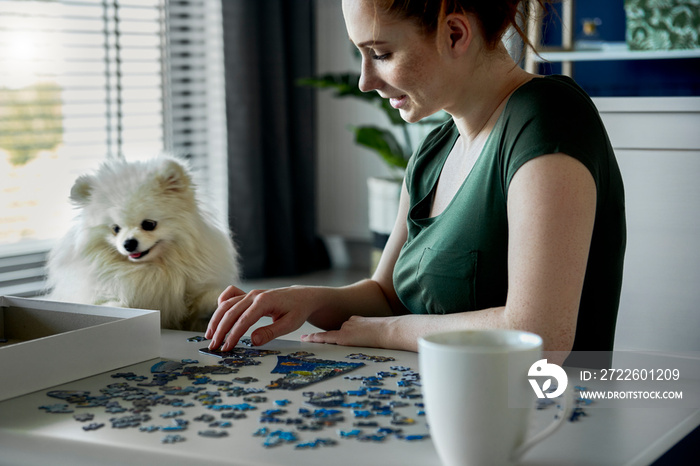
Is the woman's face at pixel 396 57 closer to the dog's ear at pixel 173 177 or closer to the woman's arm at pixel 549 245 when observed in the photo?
the woman's arm at pixel 549 245

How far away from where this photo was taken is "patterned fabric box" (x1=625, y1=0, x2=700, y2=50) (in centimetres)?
242

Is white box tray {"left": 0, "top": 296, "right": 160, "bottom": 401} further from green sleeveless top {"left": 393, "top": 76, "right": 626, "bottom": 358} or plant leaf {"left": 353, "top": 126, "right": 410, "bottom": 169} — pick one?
plant leaf {"left": 353, "top": 126, "right": 410, "bottom": 169}

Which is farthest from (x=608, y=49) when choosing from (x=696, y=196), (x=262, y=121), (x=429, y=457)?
(x=429, y=457)

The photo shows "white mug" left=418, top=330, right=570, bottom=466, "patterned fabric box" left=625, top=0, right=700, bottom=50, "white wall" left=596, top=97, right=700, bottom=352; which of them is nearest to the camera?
"white mug" left=418, top=330, right=570, bottom=466

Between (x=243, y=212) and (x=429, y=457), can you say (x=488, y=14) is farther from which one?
(x=243, y=212)

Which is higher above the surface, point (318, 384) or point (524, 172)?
point (524, 172)

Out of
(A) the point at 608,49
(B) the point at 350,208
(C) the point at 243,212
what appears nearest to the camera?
(A) the point at 608,49

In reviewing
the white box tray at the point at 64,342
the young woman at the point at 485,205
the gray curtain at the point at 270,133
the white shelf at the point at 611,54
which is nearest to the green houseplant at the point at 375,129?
the gray curtain at the point at 270,133

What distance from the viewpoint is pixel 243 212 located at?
387 centimetres

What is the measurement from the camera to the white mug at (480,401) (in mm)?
667

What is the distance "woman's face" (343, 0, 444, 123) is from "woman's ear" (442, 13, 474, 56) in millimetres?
24

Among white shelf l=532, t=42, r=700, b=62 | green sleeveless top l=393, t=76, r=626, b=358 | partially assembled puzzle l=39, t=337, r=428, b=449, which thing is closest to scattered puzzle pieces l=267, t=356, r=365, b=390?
partially assembled puzzle l=39, t=337, r=428, b=449

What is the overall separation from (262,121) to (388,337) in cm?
293

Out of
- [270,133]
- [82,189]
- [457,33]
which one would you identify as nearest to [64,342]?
[457,33]
